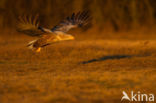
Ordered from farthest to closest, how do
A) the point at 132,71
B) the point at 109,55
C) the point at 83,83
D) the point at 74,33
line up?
1. the point at 74,33
2. the point at 109,55
3. the point at 132,71
4. the point at 83,83

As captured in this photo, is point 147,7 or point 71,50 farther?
point 147,7

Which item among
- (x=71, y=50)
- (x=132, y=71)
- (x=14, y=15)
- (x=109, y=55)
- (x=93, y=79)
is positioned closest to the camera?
(x=93, y=79)

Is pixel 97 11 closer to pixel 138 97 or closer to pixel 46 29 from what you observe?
pixel 46 29

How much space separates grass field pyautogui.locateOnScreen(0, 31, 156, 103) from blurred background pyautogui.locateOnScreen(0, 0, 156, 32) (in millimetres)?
7210

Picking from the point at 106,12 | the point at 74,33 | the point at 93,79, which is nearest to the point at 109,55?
the point at 93,79

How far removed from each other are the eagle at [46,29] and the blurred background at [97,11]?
11.1m

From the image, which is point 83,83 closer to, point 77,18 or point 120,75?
point 120,75

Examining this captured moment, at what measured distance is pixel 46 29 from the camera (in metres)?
5.85

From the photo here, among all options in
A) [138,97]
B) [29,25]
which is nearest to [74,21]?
[29,25]

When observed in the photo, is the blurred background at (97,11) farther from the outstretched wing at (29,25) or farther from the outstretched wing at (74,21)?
the outstretched wing at (29,25)

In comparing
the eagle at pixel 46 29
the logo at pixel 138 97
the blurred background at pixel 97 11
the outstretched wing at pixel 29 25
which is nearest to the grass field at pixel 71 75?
the logo at pixel 138 97

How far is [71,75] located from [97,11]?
1271 cm

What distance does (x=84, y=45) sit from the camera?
1247 centimetres

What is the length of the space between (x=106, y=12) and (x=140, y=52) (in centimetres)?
916
